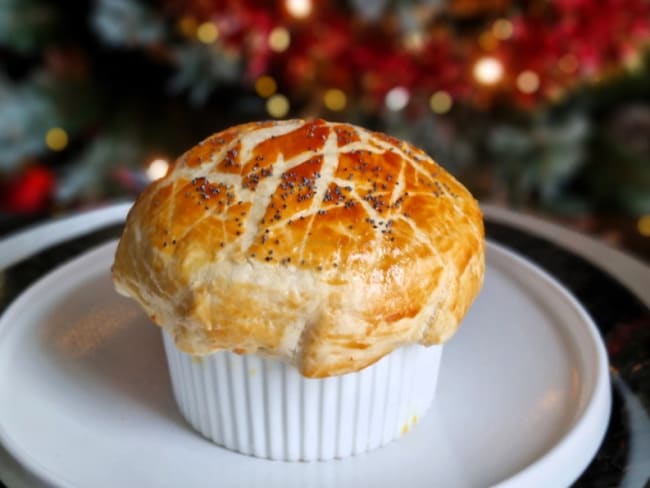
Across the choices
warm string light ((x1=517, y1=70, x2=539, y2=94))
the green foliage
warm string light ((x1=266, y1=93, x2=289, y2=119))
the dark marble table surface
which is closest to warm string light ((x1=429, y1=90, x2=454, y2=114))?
warm string light ((x1=517, y1=70, x2=539, y2=94))

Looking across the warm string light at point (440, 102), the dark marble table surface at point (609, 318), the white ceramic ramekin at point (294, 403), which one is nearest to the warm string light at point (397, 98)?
the warm string light at point (440, 102)

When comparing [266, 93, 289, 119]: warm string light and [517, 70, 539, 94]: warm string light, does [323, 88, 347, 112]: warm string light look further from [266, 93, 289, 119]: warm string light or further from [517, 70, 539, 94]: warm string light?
[517, 70, 539, 94]: warm string light

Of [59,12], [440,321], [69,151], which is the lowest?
[69,151]

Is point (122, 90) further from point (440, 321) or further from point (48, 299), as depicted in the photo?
point (440, 321)

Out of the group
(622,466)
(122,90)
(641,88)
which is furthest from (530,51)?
(622,466)

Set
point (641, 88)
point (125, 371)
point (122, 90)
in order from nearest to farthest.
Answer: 1. point (125, 371)
2. point (122, 90)
3. point (641, 88)

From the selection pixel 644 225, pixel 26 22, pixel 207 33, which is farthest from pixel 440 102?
pixel 26 22

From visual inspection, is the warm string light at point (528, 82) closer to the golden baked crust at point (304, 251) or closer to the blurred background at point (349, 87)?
the blurred background at point (349, 87)
